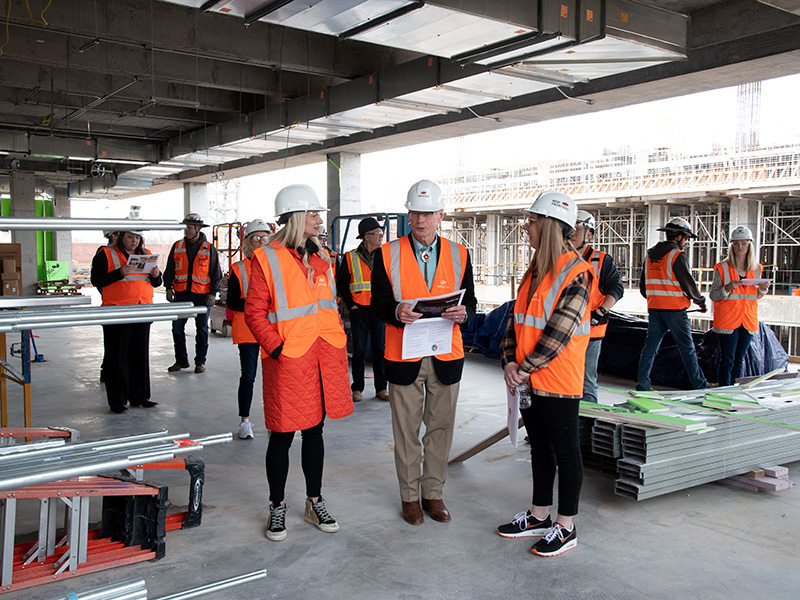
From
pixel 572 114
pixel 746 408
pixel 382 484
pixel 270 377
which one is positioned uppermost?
pixel 572 114

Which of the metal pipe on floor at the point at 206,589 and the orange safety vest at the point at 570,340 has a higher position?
the orange safety vest at the point at 570,340

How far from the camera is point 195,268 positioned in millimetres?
7820

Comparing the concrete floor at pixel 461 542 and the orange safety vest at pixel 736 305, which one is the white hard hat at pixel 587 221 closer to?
the concrete floor at pixel 461 542

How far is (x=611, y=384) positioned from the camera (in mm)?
7719

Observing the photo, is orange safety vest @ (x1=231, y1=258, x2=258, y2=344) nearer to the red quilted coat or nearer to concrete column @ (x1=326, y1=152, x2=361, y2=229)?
the red quilted coat

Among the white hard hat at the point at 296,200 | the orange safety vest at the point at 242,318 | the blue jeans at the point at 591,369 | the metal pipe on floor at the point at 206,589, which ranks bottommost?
the metal pipe on floor at the point at 206,589

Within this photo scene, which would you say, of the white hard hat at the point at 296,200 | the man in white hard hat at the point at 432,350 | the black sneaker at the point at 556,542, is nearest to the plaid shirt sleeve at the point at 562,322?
the man in white hard hat at the point at 432,350

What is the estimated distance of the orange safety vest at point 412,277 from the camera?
3678 millimetres

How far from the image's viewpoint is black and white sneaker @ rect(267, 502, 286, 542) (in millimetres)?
3543

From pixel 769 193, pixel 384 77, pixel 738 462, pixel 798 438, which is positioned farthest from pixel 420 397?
pixel 769 193

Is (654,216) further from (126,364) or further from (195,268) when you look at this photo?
(126,364)

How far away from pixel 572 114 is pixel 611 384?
4.12 meters

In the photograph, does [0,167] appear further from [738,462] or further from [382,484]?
[738,462]

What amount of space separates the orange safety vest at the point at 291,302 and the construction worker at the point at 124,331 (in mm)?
3021
